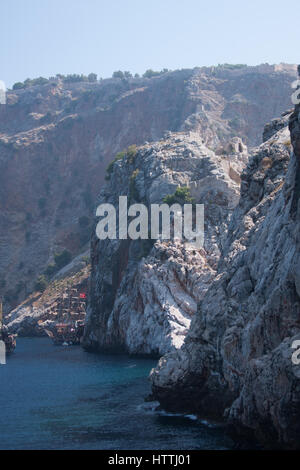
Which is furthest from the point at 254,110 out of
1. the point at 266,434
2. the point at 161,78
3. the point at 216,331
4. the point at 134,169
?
the point at 266,434

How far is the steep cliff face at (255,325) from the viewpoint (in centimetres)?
3130

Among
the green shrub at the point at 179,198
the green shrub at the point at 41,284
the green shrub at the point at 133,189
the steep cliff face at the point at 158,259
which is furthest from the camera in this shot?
the green shrub at the point at 41,284

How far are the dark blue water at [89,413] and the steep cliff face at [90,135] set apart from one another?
306 feet

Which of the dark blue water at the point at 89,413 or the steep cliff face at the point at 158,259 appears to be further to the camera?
the steep cliff face at the point at 158,259

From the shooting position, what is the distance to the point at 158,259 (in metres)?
81.8

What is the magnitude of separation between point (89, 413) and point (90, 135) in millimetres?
142782

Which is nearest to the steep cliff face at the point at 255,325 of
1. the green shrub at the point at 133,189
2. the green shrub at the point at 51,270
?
the green shrub at the point at 133,189

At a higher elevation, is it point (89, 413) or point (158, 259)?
point (158, 259)

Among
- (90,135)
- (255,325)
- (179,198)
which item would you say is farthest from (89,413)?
(90,135)

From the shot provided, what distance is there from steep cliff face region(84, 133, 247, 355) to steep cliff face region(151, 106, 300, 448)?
26.3 meters

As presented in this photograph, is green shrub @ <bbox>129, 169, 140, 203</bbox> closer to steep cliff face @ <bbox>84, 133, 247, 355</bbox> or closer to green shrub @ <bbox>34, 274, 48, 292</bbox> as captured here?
steep cliff face @ <bbox>84, 133, 247, 355</bbox>

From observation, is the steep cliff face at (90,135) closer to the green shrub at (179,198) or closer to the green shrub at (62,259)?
the green shrub at (62,259)

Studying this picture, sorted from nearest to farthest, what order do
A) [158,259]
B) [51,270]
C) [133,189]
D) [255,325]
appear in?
[255,325], [158,259], [133,189], [51,270]

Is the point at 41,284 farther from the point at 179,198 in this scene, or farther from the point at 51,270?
the point at 179,198
